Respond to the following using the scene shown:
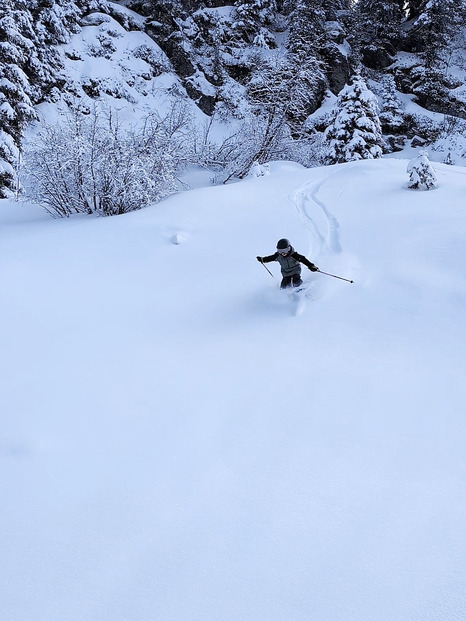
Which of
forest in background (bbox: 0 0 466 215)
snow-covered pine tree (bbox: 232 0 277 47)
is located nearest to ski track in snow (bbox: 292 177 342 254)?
forest in background (bbox: 0 0 466 215)

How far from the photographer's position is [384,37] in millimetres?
31156

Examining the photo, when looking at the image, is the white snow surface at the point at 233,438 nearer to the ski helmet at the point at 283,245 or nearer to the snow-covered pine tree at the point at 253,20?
the ski helmet at the point at 283,245

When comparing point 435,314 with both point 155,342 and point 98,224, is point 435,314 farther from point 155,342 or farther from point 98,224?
point 98,224

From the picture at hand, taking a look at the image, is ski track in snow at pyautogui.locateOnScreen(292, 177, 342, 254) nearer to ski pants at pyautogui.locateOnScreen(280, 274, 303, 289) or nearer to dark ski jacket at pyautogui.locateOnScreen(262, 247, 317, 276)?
ski pants at pyautogui.locateOnScreen(280, 274, 303, 289)

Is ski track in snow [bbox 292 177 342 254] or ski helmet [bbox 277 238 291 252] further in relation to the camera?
ski track in snow [bbox 292 177 342 254]

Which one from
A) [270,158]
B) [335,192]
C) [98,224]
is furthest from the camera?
[270,158]

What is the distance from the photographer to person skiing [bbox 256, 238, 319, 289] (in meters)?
6.35

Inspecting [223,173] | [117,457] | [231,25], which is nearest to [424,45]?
[231,25]

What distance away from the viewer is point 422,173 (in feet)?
36.9

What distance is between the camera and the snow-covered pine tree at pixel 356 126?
1991cm

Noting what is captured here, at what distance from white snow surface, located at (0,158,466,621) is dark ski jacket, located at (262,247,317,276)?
444mm

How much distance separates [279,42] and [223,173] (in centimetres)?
1789

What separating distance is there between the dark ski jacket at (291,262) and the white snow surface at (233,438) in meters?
0.44

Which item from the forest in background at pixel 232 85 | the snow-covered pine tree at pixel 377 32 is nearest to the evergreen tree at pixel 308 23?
the forest in background at pixel 232 85
